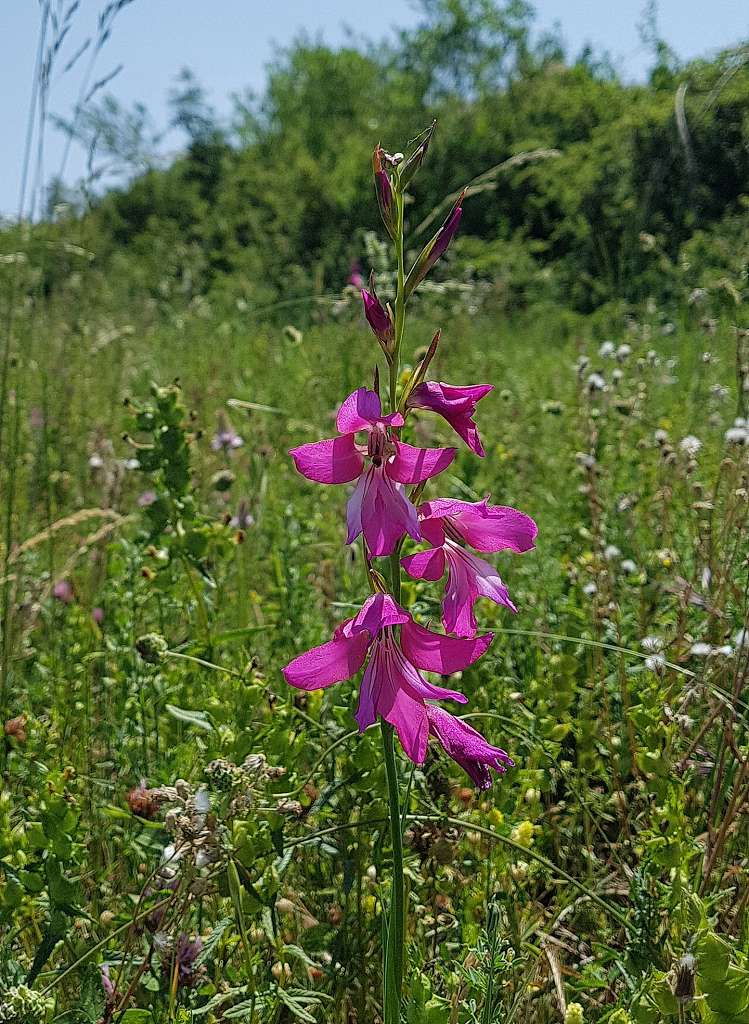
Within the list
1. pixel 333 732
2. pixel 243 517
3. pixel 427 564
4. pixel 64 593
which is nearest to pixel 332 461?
pixel 427 564

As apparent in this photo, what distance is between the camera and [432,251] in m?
1.00

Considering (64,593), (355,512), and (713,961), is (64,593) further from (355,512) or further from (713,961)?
(713,961)

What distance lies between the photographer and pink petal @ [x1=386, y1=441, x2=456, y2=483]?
91 cm

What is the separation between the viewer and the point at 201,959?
1247 millimetres

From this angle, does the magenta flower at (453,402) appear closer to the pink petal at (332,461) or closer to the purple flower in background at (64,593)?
the pink petal at (332,461)

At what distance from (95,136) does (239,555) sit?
1.27m

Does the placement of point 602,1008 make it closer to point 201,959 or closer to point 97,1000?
point 201,959

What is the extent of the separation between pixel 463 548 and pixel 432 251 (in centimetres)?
34

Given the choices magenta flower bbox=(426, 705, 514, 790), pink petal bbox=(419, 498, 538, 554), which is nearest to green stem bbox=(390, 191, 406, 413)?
pink petal bbox=(419, 498, 538, 554)

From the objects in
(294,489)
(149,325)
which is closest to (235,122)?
(149,325)

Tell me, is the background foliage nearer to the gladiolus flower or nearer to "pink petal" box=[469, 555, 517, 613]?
"pink petal" box=[469, 555, 517, 613]

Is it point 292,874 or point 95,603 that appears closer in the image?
point 292,874

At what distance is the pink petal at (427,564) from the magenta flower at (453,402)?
0.40 ft

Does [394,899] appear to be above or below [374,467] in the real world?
below
